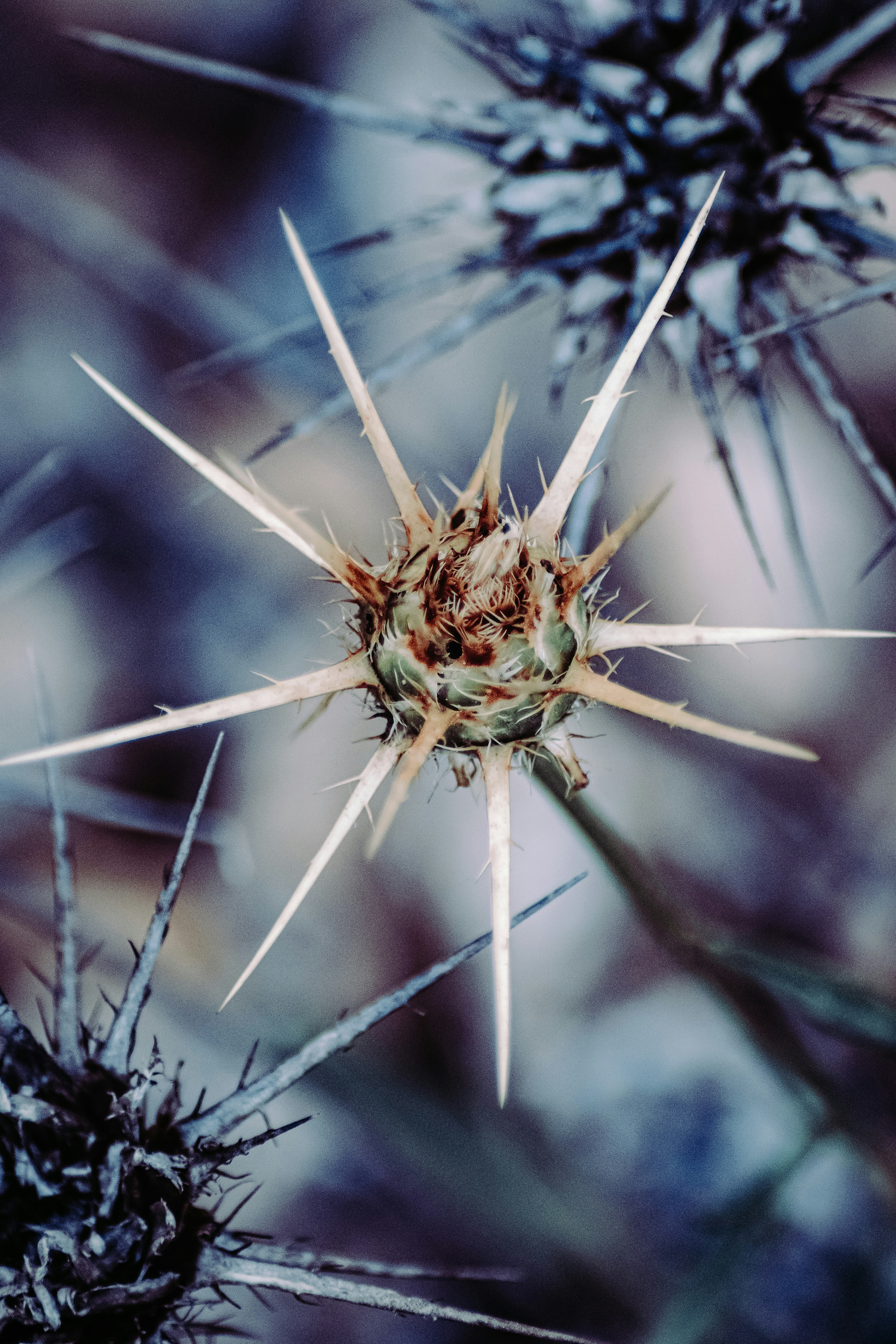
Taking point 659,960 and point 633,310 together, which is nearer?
Answer: point 633,310

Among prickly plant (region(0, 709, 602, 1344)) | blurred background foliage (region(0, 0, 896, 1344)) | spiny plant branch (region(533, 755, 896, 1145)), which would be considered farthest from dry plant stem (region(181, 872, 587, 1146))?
blurred background foliage (region(0, 0, 896, 1344))

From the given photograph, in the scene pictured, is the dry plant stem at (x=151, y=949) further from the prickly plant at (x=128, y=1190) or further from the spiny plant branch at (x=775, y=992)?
the spiny plant branch at (x=775, y=992)

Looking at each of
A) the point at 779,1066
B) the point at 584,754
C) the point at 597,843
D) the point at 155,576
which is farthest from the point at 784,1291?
the point at 155,576

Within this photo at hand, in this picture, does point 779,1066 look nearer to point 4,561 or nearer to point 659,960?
point 659,960

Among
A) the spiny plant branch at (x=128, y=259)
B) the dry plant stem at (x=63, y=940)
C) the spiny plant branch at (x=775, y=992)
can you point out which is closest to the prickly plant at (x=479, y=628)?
the dry plant stem at (x=63, y=940)

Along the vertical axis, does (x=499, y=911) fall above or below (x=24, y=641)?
below

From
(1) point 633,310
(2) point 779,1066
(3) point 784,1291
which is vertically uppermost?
(1) point 633,310

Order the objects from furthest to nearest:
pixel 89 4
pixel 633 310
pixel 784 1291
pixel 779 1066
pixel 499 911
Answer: pixel 89 4, pixel 784 1291, pixel 779 1066, pixel 633 310, pixel 499 911

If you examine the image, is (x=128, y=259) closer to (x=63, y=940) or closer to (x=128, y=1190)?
(x=63, y=940)

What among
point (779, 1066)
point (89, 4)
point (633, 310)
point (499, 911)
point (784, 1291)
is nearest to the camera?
point (499, 911)
